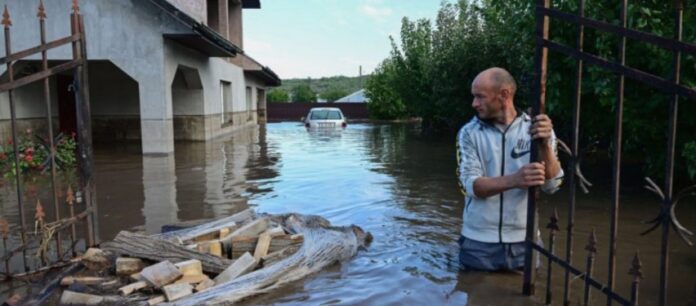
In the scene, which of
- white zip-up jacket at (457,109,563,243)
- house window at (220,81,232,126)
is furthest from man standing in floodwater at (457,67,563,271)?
house window at (220,81,232,126)

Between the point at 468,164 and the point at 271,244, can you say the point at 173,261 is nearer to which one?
the point at 271,244

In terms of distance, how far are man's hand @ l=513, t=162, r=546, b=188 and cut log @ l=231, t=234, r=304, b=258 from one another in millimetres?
2345

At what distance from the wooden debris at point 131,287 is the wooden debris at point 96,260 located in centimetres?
61

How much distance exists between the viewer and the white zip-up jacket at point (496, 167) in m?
3.70

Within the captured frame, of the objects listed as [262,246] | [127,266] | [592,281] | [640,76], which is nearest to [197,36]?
[262,246]

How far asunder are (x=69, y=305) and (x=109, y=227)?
276 cm

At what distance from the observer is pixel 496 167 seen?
3.75m

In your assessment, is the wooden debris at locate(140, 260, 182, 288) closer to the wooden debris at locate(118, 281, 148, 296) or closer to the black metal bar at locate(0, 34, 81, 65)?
the wooden debris at locate(118, 281, 148, 296)

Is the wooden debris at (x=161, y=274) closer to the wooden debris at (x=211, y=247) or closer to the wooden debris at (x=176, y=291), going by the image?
the wooden debris at (x=176, y=291)

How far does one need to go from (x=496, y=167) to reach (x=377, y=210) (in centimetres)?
379

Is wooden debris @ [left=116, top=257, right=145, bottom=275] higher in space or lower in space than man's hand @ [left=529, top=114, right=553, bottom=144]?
lower

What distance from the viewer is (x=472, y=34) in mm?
18547

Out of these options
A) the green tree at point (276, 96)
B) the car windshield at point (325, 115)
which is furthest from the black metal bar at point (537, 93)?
the green tree at point (276, 96)

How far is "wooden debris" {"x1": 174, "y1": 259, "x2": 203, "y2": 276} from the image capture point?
4.16 metres
